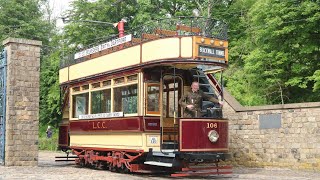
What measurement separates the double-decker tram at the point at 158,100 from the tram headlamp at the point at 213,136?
0.08 feet

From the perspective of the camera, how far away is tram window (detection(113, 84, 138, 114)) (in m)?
13.3

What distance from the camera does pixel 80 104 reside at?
53.2 feet

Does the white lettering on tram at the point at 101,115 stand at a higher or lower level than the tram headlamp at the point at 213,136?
higher

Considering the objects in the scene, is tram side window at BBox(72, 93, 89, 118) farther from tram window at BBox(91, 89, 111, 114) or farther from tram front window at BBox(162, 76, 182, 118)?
tram front window at BBox(162, 76, 182, 118)

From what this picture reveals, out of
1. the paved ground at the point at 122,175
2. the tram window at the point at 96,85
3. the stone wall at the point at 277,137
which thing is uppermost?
the tram window at the point at 96,85

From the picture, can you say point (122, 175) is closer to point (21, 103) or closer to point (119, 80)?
point (119, 80)

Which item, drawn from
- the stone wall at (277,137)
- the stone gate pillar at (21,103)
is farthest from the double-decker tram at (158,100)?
the stone wall at (277,137)

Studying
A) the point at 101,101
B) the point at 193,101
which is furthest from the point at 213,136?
the point at 101,101

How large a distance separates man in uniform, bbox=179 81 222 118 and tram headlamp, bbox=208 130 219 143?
523 millimetres

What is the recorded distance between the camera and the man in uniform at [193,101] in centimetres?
1254

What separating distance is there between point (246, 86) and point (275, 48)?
3.11m

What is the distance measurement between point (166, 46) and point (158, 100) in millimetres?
1460

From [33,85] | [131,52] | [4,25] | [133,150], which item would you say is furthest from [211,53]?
[4,25]

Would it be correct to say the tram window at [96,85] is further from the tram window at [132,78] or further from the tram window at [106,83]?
the tram window at [132,78]
